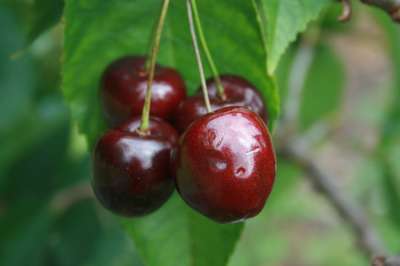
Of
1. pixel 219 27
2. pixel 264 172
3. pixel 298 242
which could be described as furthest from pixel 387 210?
pixel 298 242

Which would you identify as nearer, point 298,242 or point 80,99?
point 80,99

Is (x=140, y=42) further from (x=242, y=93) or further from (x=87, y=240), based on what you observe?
(x=87, y=240)

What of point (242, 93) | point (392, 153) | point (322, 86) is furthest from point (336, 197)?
point (242, 93)

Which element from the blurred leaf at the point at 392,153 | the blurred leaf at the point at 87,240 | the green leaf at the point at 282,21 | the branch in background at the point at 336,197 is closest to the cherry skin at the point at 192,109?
the green leaf at the point at 282,21

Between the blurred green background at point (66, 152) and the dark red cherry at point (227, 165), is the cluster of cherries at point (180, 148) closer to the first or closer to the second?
the dark red cherry at point (227, 165)

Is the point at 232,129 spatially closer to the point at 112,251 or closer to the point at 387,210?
the point at 112,251

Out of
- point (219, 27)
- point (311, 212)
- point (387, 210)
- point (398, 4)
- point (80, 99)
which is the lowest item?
point (311, 212)

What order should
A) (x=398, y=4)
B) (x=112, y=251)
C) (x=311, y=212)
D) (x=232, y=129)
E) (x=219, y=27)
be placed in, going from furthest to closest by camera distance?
(x=311, y=212)
(x=112, y=251)
(x=219, y=27)
(x=398, y=4)
(x=232, y=129)

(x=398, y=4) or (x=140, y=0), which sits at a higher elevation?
(x=398, y=4)

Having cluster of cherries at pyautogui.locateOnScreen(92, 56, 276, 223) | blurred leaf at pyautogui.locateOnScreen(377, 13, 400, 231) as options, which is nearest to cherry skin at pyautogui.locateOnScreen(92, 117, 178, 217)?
cluster of cherries at pyautogui.locateOnScreen(92, 56, 276, 223)
